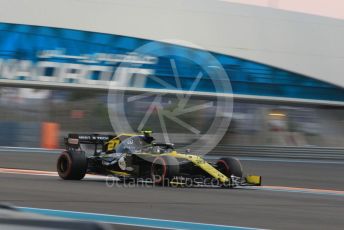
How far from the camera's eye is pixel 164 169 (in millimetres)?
11312

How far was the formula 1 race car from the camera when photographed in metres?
11.5

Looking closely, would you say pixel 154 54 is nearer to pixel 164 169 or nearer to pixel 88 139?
pixel 88 139

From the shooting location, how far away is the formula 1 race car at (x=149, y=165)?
11508 mm

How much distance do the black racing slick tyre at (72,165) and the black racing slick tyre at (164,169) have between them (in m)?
1.46

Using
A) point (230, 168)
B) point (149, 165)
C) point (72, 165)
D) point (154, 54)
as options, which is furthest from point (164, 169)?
point (154, 54)

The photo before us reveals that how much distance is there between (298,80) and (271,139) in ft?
10.2

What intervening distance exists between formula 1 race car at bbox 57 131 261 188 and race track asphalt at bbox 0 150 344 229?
0.25 m

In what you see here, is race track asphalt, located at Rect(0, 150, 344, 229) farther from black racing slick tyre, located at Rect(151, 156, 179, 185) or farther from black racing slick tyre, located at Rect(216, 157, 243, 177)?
black racing slick tyre, located at Rect(216, 157, 243, 177)

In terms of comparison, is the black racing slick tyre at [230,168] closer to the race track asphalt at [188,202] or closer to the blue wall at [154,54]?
the race track asphalt at [188,202]

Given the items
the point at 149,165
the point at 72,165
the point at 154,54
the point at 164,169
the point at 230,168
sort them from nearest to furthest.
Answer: the point at 164,169 < the point at 149,165 < the point at 230,168 < the point at 72,165 < the point at 154,54

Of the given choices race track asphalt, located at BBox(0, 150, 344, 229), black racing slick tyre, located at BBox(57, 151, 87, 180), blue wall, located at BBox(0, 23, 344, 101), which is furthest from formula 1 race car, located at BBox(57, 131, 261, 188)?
blue wall, located at BBox(0, 23, 344, 101)

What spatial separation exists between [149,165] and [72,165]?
156cm

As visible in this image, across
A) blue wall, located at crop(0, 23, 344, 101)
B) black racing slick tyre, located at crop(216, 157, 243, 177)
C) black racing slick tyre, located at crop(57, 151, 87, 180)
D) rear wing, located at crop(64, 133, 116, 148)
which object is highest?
blue wall, located at crop(0, 23, 344, 101)

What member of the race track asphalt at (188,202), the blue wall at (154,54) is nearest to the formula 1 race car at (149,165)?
the race track asphalt at (188,202)
